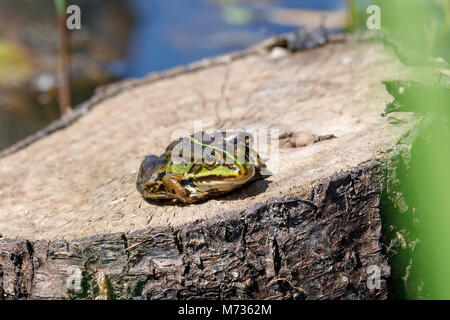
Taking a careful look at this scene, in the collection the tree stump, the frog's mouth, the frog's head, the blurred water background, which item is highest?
the blurred water background

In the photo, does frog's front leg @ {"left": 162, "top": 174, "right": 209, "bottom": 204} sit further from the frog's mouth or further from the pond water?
the pond water

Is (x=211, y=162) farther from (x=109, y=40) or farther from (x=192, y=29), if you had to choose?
(x=192, y=29)

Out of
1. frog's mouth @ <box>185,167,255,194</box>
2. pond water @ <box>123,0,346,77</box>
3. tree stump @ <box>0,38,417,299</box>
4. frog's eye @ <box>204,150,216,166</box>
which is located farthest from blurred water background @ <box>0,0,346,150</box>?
frog's mouth @ <box>185,167,255,194</box>

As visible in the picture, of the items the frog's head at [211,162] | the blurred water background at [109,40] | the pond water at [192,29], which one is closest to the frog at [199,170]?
the frog's head at [211,162]

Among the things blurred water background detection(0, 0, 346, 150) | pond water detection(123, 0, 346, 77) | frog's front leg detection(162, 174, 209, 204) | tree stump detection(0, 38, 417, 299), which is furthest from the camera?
pond water detection(123, 0, 346, 77)

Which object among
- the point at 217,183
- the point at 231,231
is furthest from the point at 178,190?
the point at 231,231

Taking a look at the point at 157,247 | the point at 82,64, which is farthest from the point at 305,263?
the point at 82,64

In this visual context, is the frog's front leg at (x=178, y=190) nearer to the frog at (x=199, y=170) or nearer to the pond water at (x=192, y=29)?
the frog at (x=199, y=170)

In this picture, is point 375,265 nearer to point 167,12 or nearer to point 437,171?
point 437,171
